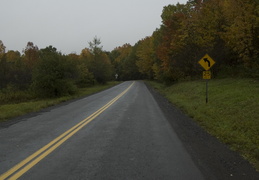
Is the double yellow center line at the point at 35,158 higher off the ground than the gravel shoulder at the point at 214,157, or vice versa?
the double yellow center line at the point at 35,158

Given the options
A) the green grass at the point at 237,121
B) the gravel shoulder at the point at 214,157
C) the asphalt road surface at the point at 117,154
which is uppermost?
the asphalt road surface at the point at 117,154

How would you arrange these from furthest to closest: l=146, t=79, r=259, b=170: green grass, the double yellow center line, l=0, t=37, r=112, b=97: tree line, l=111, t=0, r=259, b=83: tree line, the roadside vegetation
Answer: l=0, t=37, r=112, b=97: tree line < l=111, t=0, r=259, b=83: tree line < the roadside vegetation < l=146, t=79, r=259, b=170: green grass < the double yellow center line

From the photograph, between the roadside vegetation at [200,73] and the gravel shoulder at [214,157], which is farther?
the roadside vegetation at [200,73]

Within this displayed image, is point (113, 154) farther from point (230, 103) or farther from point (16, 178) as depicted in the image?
point (230, 103)

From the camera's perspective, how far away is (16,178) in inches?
175

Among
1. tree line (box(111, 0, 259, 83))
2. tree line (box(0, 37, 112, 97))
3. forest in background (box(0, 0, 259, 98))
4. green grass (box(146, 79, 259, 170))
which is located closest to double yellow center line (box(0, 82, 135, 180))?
green grass (box(146, 79, 259, 170))

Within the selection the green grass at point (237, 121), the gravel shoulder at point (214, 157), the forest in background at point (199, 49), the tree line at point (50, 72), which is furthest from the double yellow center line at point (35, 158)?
the tree line at point (50, 72)

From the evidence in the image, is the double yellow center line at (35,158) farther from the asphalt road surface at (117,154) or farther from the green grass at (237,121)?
the green grass at (237,121)

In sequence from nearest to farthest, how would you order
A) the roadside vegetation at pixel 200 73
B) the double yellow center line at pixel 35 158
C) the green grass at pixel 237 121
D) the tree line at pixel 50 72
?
the double yellow center line at pixel 35 158
the green grass at pixel 237 121
the roadside vegetation at pixel 200 73
the tree line at pixel 50 72

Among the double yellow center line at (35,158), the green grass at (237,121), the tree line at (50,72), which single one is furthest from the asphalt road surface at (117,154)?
the tree line at (50,72)

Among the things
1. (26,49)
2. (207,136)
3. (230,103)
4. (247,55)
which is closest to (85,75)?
(26,49)

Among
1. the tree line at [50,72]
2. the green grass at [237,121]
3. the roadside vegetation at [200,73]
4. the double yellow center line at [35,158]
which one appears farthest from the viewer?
the tree line at [50,72]

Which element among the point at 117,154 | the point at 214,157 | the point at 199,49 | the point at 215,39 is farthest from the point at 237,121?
the point at 199,49

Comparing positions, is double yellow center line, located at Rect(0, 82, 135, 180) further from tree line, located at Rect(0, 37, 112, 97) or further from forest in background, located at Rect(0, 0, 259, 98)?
tree line, located at Rect(0, 37, 112, 97)
